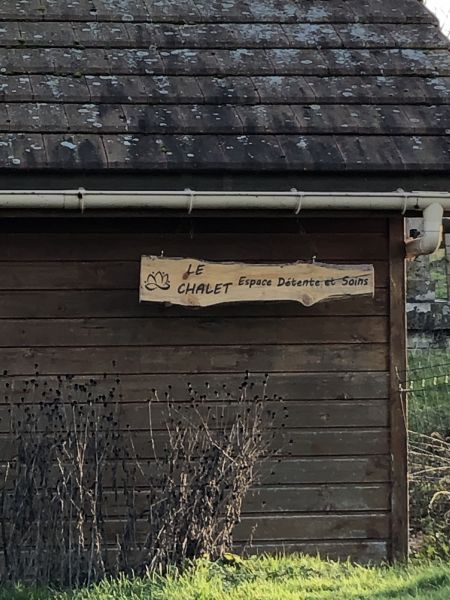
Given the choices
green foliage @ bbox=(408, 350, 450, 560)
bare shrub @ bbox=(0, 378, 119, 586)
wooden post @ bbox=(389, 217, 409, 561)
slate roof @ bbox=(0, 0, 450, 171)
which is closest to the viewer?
bare shrub @ bbox=(0, 378, 119, 586)

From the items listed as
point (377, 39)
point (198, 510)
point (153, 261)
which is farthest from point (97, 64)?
point (198, 510)

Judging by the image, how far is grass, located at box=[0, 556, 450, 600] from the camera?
548cm

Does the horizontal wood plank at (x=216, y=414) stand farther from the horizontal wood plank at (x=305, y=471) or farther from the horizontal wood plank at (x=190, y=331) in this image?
the horizontal wood plank at (x=190, y=331)

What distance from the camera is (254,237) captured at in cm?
667

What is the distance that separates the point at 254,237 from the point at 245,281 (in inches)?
13.3

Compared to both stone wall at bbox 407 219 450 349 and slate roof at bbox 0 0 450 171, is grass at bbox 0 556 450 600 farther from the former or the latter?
stone wall at bbox 407 219 450 349

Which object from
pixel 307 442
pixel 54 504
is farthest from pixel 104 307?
pixel 307 442

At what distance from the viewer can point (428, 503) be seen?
8.46m

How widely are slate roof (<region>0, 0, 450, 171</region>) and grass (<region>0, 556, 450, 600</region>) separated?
2.27 m

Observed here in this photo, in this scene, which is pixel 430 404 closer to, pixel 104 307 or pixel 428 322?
pixel 428 322

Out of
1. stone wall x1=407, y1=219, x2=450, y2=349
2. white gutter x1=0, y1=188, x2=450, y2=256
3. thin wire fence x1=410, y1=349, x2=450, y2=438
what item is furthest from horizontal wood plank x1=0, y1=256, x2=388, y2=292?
stone wall x1=407, y1=219, x2=450, y2=349

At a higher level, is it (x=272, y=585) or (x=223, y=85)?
(x=223, y=85)

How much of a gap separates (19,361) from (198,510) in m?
1.43

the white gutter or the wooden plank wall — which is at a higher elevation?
the white gutter
